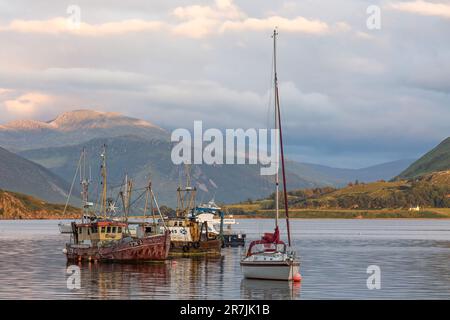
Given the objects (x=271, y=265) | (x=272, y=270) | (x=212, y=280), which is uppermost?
(x=271, y=265)

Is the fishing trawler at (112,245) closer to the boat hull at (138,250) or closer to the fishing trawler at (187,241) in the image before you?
the boat hull at (138,250)

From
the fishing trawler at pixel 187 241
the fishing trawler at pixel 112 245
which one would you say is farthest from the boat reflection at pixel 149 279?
the fishing trawler at pixel 187 241

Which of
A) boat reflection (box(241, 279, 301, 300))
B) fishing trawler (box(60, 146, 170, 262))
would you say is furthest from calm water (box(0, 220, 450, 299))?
fishing trawler (box(60, 146, 170, 262))

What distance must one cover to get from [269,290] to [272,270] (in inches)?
250

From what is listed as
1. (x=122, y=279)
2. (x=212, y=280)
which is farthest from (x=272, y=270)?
(x=122, y=279)

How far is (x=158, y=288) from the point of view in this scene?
89.2 meters

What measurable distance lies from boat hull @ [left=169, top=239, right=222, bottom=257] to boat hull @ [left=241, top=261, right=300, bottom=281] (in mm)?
47327

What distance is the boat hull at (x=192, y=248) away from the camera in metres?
142

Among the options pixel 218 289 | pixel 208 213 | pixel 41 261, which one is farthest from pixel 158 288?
pixel 208 213

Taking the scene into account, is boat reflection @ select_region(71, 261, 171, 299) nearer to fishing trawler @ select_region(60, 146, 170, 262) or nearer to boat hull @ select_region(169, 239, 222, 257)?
fishing trawler @ select_region(60, 146, 170, 262)

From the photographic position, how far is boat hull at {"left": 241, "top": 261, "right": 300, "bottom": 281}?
92000 mm

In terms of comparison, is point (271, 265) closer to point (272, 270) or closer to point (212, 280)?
point (272, 270)

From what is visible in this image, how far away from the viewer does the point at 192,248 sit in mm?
143000
